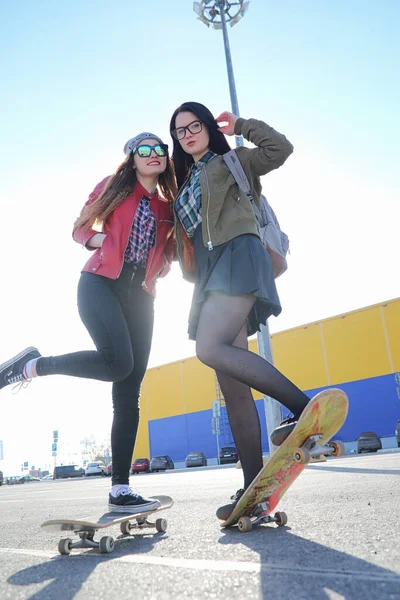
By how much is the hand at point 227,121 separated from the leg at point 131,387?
0.85 metres

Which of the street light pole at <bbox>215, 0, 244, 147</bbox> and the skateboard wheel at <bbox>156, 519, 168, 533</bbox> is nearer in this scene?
the skateboard wheel at <bbox>156, 519, 168, 533</bbox>

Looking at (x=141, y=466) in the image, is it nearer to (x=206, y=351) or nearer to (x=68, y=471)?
(x=68, y=471)

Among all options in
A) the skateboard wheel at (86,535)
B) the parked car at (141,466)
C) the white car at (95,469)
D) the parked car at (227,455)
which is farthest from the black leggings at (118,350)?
the white car at (95,469)

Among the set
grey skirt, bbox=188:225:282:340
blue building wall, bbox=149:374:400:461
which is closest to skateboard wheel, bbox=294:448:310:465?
grey skirt, bbox=188:225:282:340

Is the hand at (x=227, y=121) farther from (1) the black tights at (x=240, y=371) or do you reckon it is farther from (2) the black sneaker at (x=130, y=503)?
(2) the black sneaker at (x=130, y=503)

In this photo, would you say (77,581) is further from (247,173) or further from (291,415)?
(247,173)

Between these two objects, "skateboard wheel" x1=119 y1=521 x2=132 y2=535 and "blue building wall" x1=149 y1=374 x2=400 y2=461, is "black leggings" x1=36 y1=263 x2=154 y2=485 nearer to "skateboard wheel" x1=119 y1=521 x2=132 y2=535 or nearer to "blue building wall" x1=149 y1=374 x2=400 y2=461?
"skateboard wheel" x1=119 y1=521 x2=132 y2=535

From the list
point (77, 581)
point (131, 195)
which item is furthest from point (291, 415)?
point (131, 195)

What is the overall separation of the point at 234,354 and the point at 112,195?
1086mm

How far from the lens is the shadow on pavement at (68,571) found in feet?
3.56

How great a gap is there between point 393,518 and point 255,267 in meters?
1.03

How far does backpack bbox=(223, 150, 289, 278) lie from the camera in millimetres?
2223

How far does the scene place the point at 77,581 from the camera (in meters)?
1.17

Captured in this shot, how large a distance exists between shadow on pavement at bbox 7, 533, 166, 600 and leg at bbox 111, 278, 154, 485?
0.50 m
